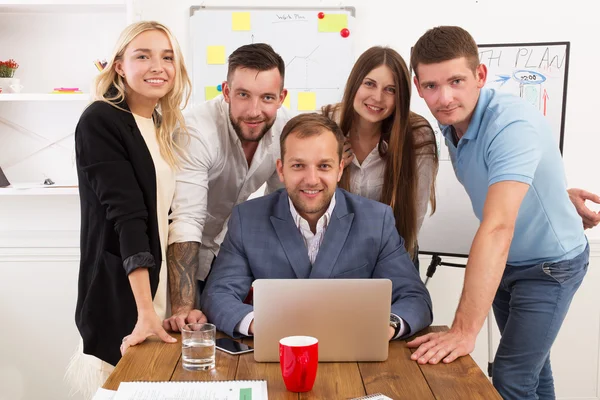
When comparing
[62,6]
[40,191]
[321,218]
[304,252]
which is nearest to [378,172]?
[321,218]

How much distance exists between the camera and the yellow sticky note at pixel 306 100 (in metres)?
3.24

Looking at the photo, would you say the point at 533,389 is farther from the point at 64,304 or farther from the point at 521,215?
the point at 64,304

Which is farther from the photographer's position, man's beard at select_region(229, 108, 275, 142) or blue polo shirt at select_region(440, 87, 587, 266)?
man's beard at select_region(229, 108, 275, 142)

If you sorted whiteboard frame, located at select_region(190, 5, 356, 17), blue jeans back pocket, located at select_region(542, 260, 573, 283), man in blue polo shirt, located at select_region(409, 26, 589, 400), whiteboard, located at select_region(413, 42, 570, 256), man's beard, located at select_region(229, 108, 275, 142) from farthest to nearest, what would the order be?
whiteboard frame, located at select_region(190, 5, 356, 17)
whiteboard, located at select_region(413, 42, 570, 256)
man's beard, located at select_region(229, 108, 275, 142)
blue jeans back pocket, located at select_region(542, 260, 573, 283)
man in blue polo shirt, located at select_region(409, 26, 589, 400)

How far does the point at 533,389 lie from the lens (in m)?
1.96

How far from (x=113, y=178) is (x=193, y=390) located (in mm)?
690

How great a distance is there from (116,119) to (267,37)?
1565 millimetres

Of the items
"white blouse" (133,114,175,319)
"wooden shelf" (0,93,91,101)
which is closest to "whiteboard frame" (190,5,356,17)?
"wooden shelf" (0,93,91,101)

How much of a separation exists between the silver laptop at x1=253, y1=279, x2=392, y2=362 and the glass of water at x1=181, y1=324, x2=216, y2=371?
97 millimetres

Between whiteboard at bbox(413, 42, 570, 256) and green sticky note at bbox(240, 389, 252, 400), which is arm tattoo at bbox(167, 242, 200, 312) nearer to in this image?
green sticky note at bbox(240, 389, 252, 400)

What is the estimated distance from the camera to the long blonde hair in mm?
A: 1878

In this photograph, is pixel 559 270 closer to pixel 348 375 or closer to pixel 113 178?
pixel 348 375

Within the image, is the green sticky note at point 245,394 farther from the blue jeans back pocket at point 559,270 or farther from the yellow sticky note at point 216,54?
the yellow sticky note at point 216,54

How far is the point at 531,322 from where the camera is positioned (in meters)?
1.91
